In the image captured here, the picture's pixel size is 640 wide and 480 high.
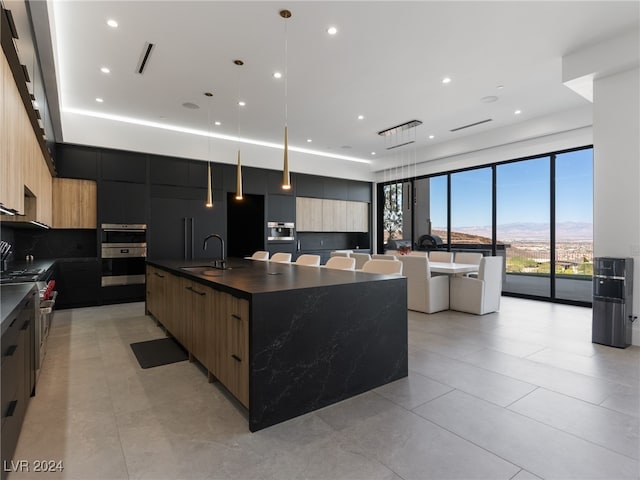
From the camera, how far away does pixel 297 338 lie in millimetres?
2150

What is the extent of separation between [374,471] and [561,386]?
185 centimetres

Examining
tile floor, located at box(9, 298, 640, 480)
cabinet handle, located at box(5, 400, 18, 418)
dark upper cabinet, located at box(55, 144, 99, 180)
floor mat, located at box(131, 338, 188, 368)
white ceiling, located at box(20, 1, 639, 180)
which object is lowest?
floor mat, located at box(131, 338, 188, 368)

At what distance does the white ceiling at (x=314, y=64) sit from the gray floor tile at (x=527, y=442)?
10.7 ft

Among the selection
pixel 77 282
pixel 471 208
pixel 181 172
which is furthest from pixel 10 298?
pixel 471 208

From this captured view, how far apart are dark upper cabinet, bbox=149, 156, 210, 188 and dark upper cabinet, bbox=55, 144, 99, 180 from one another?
34.6 inches

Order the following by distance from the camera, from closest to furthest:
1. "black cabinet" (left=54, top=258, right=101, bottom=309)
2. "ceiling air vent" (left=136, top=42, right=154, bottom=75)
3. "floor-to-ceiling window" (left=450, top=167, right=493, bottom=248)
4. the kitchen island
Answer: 1. the kitchen island
2. "ceiling air vent" (left=136, top=42, right=154, bottom=75)
3. "black cabinet" (left=54, top=258, right=101, bottom=309)
4. "floor-to-ceiling window" (left=450, top=167, right=493, bottom=248)

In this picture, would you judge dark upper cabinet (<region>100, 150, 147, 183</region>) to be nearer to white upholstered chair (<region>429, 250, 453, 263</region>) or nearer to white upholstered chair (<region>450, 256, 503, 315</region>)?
white upholstered chair (<region>429, 250, 453, 263</region>)

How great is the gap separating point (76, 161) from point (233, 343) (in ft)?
17.2

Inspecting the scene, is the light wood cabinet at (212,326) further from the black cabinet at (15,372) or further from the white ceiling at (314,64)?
the white ceiling at (314,64)

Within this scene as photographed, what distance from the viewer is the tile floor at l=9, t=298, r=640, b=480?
169 cm

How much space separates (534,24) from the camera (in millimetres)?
3312

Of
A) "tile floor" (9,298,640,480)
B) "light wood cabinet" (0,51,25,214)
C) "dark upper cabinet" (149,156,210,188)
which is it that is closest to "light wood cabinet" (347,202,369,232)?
"dark upper cabinet" (149,156,210,188)

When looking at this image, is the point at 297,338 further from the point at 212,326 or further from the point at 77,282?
the point at 77,282

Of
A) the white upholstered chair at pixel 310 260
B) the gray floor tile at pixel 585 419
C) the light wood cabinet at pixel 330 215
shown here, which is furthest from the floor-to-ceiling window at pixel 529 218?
the white upholstered chair at pixel 310 260
